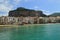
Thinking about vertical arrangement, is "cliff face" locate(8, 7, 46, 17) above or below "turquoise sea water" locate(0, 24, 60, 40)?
above

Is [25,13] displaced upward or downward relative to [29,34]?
upward

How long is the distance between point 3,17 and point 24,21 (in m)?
4.05

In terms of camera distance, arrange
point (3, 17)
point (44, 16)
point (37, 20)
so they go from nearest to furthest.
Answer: point (3, 17)
point (37, 20)
point (44, 16)

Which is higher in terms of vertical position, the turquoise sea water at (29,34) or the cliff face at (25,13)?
the cliff face at (25,13)

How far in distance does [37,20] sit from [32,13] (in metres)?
3.80

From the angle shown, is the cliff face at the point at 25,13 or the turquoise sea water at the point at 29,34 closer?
the turquoise sea water at the point at 29,34

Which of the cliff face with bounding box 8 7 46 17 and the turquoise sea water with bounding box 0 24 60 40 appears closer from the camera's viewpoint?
the turquoise sea water with bounding box 0 24 60 40

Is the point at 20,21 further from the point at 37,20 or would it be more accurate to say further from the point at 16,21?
the point at 37,20

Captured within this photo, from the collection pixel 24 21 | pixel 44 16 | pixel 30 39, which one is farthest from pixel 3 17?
pixel 30 39

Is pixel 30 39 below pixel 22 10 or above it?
below

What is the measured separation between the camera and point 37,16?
3912 cm

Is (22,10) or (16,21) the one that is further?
(22,10)

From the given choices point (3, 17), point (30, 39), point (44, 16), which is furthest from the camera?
point (44, 16)

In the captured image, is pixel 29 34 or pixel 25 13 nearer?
pixel 29 34
